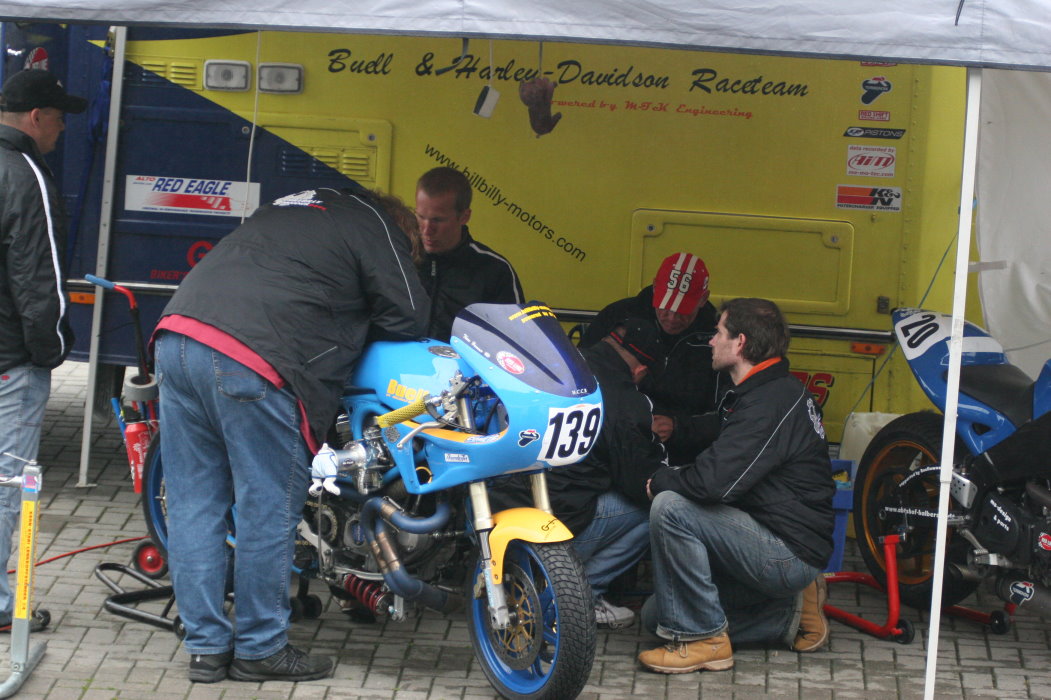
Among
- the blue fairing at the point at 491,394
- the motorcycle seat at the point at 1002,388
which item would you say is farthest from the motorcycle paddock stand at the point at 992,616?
the blue fairing at the point at 491,394

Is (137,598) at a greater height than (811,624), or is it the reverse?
(811,624)

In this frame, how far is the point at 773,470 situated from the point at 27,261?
8.43 feet

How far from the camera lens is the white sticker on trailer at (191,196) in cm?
616

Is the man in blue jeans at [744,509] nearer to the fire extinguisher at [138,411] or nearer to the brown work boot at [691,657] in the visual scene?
the brown work boot at [691,657]

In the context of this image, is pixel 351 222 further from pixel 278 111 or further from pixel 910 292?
pixel 910 292

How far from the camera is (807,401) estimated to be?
15.2ft

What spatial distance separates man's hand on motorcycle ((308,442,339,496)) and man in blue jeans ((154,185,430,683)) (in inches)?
2.3

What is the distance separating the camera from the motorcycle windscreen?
13.4 ft

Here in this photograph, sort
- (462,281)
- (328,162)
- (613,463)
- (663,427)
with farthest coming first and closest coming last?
(328,162) → (462,281) → (663,427) → (613,463)

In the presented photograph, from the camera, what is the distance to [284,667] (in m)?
4.34

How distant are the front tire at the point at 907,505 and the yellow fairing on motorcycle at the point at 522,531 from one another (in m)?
1.74

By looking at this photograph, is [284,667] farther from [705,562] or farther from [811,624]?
[811,624]

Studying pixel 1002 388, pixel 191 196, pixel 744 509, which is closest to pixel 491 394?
pixel 744 509

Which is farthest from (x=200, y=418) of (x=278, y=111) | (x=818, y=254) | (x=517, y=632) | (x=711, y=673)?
(x=818, y=254)
